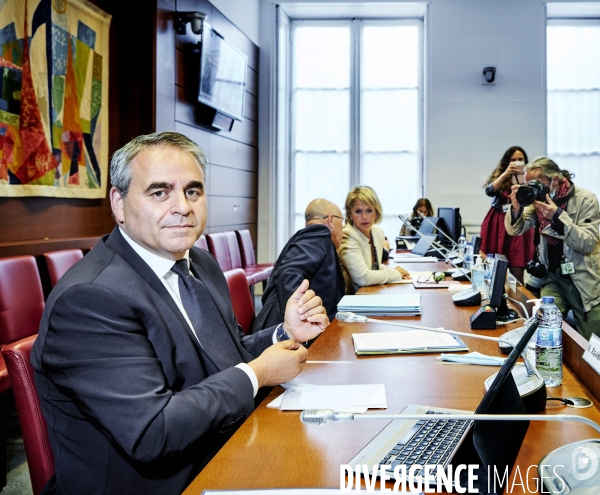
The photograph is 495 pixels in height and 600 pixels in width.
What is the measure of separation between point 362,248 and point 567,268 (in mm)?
1159

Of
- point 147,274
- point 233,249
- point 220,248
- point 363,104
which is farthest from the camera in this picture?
point 363,104

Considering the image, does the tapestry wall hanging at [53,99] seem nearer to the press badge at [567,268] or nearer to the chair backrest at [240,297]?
the chair backrest at [240,297]

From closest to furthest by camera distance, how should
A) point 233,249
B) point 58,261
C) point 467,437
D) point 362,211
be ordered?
point 467,437, point 58,261, point 362,211, point 233,249

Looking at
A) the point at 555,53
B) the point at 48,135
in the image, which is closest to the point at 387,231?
the point at 555,53

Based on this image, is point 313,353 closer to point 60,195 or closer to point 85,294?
point 85,294

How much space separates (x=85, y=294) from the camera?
1.10 metres

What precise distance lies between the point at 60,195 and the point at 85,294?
276cm

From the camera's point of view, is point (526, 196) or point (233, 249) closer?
point (526, 196)

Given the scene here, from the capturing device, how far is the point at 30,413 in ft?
3.73

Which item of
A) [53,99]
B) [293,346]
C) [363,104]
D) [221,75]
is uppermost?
[363,104]

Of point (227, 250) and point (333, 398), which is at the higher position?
point (227, 250)

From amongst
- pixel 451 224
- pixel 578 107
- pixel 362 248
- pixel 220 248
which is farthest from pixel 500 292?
pixel 578 107

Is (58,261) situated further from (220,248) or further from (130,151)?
(220,248)

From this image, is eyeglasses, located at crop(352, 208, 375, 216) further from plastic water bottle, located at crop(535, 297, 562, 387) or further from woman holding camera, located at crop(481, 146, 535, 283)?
plastic water bottle, located at crop(535, 297, 562, 387)
